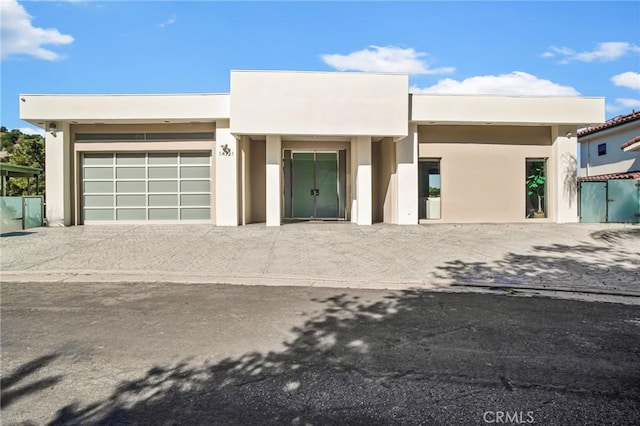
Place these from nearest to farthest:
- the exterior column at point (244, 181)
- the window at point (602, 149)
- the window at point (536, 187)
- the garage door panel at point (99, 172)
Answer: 1. the exterior column at point (244, 181)
2. the garage door panel at point (99, 172)
3. the window at point (536, 187)
4. the window at point (602, 149)

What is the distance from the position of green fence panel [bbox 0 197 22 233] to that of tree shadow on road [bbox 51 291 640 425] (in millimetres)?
14798

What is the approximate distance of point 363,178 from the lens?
15758 millimetres

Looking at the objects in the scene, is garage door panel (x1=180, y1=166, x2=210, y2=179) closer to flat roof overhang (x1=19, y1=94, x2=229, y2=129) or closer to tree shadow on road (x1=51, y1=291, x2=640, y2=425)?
flat roof overhang (x1=19, y1=94, x2=229, y2=129)

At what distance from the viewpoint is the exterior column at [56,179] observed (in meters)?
15.6

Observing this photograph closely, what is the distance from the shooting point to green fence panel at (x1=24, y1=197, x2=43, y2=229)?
50.5 feet

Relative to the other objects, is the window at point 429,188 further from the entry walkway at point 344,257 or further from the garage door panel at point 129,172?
the garage door panel at point 129,172

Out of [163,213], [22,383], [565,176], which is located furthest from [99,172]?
[565,176]

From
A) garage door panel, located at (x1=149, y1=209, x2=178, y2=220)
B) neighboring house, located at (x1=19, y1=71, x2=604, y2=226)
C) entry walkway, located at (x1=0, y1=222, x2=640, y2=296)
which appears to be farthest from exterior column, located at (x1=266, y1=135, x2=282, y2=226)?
garage door panel, located at (x1=149, y1=209, x2=178, y2=220)

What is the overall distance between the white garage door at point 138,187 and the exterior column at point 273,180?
113 inches

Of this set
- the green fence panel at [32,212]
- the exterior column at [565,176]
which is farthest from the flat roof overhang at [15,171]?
the exterior column at [565,176]

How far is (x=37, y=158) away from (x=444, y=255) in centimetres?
3165

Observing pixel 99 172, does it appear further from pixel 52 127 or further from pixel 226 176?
pixel 226 176

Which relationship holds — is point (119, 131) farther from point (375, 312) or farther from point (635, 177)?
point (635, 177)

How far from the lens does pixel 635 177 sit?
17.8 meters
